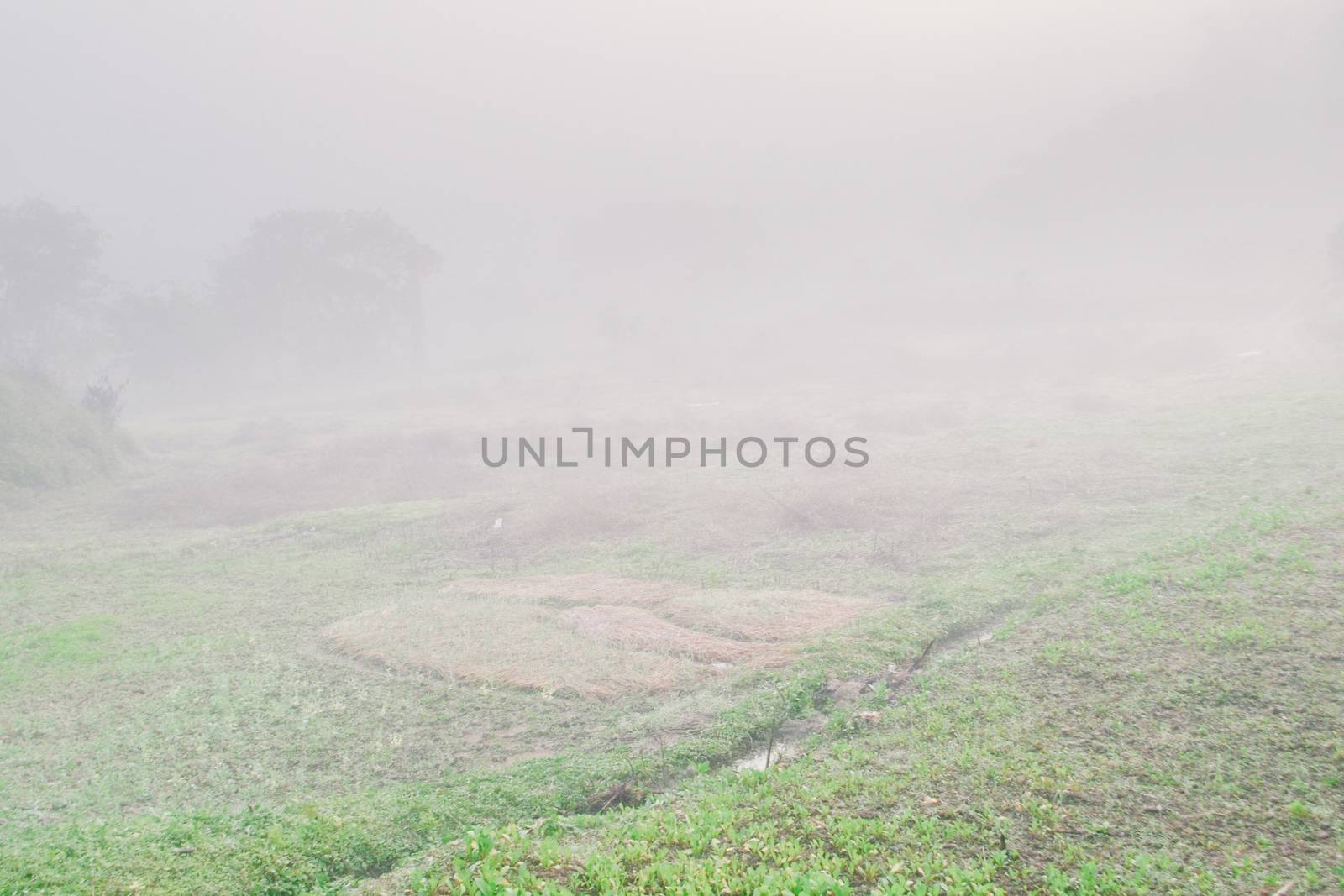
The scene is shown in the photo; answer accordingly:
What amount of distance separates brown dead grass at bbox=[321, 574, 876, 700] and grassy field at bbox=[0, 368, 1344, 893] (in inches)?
11.4

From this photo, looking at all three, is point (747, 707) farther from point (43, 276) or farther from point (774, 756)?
point (43, 276)

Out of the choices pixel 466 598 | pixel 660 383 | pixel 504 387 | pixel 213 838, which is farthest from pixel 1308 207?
pixel 213 838

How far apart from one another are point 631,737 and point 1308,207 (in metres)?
124

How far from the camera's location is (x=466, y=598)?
55.6 ft

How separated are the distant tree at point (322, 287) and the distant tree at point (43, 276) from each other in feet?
42.3

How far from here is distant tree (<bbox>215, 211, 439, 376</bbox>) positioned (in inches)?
3381

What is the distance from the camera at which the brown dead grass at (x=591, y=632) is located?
41.0 ft

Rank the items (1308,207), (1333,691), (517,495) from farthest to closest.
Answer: (1308,207)
(517,495)
(1333,691)

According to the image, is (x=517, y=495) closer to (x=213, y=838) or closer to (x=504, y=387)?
(x=213, y=838)

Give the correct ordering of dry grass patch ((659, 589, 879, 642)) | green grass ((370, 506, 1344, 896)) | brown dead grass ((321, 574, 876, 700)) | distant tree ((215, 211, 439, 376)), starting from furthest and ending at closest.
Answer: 1. distant tree ((215, 211, 439, 376))
2. dry grass patch ((659, 589, 879, 642))
3. brown dead grass ((321, 574, 876, 700))
4. green grass ((370, 506, 1344, 896))

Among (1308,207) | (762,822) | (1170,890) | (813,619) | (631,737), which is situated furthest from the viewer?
(1308,207)

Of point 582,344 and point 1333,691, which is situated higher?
point 582,344

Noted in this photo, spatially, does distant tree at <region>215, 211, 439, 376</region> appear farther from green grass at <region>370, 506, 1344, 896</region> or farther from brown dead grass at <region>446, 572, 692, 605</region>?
green grass at <region>370, 506, 1344, 896</region>

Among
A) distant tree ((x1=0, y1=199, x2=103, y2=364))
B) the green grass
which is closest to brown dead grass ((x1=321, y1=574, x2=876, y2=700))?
the green grass
